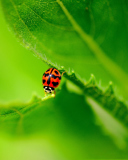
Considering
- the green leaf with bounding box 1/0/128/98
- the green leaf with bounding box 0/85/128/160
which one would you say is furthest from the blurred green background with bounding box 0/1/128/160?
the green leaf with bounding box 1/0/128/98

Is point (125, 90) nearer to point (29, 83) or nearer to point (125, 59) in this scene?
point (125, 59)

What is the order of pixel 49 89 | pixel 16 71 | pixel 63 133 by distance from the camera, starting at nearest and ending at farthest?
pixel 49 89 → pixel 63 133 → pixel 16 71

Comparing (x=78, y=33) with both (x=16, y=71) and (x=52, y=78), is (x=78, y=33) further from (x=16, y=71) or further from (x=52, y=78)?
(x=16, y=71)

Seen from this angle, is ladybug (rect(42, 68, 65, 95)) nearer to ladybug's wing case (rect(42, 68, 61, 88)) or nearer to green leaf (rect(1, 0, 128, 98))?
ladybug's wing case (rect(42, 68, 61, 88))

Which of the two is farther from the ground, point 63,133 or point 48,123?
point 48,123

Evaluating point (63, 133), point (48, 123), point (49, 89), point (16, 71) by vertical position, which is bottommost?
point (63, 133)

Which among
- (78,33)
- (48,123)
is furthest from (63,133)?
(78,33)

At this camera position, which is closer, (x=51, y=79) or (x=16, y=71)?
(x=51, y=79)
